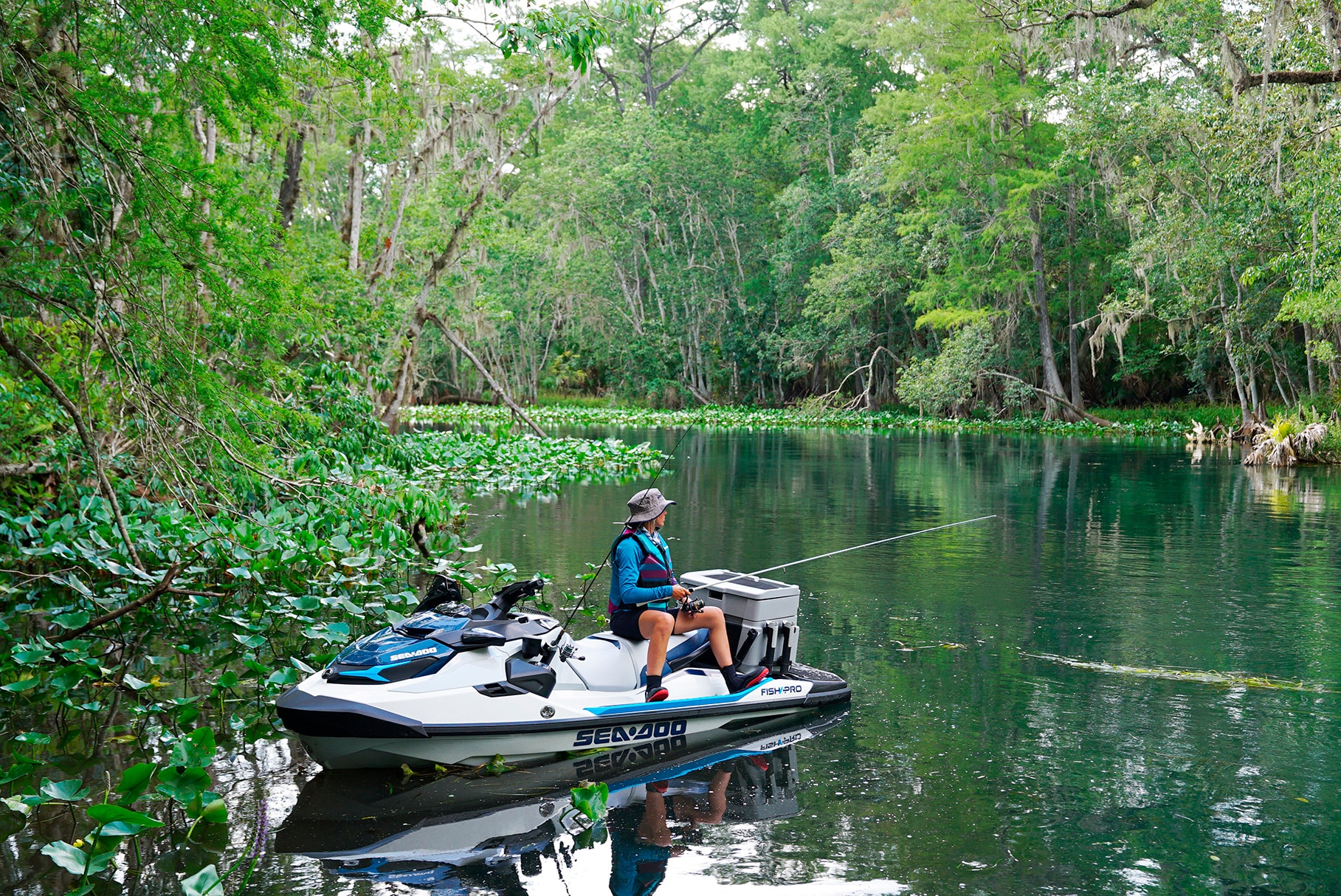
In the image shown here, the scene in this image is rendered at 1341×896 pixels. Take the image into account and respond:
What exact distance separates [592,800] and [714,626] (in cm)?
162

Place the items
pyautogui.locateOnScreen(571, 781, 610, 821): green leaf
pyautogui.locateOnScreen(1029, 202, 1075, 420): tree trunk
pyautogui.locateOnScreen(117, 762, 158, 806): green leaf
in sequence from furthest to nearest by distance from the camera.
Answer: pyautogui.locateOnScreen(1029, 202, 1075, 420): tree trunk
pyautogui.locateOnScreen(571, 781, 610, 821): green leaf
pyautogui.locateOnScreen(117, 762, 158, 806): green leaf

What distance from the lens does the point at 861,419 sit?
39.4 metres

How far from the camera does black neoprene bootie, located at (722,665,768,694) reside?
6172mm

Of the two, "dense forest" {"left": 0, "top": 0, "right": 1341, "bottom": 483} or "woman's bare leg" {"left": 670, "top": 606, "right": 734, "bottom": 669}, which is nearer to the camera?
"woman's bare leg" {"left": 670, "top": 606, "right": 734, "bottom": 669}

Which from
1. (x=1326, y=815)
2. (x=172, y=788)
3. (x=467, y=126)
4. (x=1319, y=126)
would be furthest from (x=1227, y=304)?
(x=172, y=788)

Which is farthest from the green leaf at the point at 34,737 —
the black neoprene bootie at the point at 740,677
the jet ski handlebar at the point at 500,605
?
the black neoprene bootie at the point at 740,677

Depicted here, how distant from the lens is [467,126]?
19562 millimetres

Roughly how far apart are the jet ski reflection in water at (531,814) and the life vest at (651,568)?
2.41 ft

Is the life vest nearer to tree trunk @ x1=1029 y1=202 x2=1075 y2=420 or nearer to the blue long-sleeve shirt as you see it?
the blue long-sleeve shirt

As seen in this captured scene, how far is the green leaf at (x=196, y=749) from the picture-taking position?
14.5 feet

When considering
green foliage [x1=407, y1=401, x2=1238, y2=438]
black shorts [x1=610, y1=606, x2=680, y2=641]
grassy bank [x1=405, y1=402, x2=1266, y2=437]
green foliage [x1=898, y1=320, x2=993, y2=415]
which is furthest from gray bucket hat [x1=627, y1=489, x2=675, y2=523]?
green foliage [x1=898, y1=320, x2=993, y2=415]

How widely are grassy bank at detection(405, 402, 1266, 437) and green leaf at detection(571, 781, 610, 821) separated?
88.3ft

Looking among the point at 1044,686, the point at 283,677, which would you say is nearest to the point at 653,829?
the point at 283,677

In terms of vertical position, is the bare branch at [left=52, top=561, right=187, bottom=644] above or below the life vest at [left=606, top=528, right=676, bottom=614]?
below
